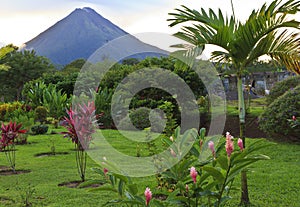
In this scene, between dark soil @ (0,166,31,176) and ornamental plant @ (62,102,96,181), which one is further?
dark soil @ (0,166,31,176)

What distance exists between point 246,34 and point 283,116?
16.3 feet

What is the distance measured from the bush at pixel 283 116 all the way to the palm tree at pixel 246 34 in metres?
4.43

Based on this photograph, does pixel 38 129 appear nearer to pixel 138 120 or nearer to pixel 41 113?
pixel 41 113

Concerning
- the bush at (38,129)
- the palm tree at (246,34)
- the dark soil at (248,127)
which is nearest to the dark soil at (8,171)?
the palm tree at (246,34)

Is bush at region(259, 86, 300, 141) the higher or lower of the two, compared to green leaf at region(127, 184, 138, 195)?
lower

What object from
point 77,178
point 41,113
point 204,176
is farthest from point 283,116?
point 41,113

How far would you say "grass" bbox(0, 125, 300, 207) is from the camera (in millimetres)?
4352

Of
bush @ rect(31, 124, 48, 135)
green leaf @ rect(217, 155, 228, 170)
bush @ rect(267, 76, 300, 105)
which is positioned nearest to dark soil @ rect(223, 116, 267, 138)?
bush @ rect(267, 76, 300, 105)

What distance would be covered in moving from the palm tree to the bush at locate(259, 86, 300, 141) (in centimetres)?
443

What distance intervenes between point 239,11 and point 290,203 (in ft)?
6.87

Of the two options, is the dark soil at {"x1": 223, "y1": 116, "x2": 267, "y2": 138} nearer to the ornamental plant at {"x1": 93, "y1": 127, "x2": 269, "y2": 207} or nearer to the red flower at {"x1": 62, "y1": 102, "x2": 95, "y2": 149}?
the red flower at {"x1": 62, "y1": 102, "x2": 95, "y2": 149}

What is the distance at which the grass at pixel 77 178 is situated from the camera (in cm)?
435

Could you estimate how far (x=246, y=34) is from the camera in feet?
11.8

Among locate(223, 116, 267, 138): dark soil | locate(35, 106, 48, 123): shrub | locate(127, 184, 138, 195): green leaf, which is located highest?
locate(127, 184, 138, 195): green leaf
